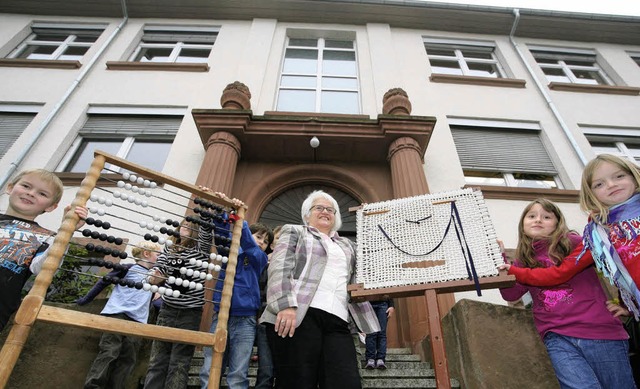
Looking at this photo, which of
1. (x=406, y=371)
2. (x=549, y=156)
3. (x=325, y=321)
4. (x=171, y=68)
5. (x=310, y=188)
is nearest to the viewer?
(x=325, y=321)

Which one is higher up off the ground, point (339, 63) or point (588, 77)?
point (588, 77)

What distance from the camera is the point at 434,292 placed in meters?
2.04

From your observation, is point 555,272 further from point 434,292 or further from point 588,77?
point 588,77

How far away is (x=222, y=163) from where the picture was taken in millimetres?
5117

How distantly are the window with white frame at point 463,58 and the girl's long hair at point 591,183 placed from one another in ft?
21.5

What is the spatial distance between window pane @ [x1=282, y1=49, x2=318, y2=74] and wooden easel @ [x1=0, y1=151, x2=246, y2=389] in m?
6.00

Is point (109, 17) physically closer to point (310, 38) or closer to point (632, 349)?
point (310, 38)

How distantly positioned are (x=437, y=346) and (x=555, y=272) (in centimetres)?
85

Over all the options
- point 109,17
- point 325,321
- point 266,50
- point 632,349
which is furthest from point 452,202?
point 109,17

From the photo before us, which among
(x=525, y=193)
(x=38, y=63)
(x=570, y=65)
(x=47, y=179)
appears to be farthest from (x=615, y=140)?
(x=38, y=63)

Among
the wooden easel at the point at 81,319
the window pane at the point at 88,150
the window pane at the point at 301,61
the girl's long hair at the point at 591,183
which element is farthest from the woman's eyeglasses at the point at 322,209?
the window pane at the point at 301,61

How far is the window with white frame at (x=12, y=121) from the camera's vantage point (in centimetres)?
614

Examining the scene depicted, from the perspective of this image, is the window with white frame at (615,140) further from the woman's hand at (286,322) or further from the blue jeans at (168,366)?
the blue jeans at (168,366)

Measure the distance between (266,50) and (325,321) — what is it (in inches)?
277
